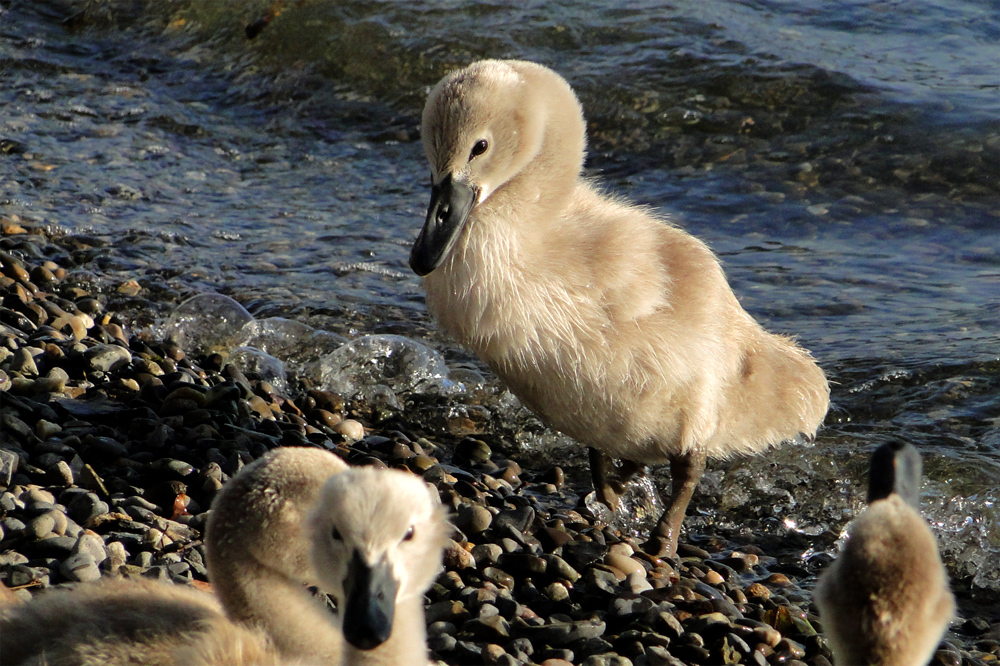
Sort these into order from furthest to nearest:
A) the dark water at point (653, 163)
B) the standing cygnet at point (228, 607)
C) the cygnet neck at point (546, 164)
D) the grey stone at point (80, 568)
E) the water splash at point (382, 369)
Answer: the dark water at point (653, 163)
the water splash at point (382, 369)
the cygnet neck at point (546, 164)
the grey stone at point (80, 568)
the standing cygnet at point (228, 607)

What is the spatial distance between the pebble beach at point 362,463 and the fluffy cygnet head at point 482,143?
1.18 meters

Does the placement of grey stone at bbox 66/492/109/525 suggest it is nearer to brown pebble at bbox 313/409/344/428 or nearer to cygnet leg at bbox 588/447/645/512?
brown pebble at bbox 313/409/344/428

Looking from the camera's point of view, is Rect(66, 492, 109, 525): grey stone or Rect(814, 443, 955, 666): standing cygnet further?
Rect(66, 492, 109, 525): grey stone

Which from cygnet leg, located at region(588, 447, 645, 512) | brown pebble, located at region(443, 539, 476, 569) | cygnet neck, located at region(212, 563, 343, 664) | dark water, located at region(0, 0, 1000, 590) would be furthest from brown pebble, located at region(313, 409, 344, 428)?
cygnet neck, located at region(212, 563, 343, 664)

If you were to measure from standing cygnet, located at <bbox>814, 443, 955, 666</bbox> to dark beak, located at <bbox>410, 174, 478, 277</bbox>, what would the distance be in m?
2.40

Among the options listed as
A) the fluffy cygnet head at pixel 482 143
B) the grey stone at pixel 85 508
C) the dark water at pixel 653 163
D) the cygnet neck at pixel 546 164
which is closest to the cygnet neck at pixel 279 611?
the grey stone at pixel 85 508

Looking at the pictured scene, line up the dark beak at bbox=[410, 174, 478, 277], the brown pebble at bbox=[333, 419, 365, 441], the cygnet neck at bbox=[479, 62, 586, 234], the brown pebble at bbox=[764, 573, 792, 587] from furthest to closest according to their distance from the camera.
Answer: the brown pebble at bbox=[333, 419, 365, 441] → the brown pebble at bbox=[764, 573, 792, 587] → the cygnet neck at bbox=[479, 62, 586, 234] → the dark beak at bbox=[410, 174, 478, 277]

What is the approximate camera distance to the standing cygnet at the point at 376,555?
283 cm

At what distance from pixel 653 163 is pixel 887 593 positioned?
26.4 ft

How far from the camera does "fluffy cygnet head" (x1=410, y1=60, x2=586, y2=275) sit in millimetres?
4645

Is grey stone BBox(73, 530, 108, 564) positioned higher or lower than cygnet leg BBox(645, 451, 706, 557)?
higher

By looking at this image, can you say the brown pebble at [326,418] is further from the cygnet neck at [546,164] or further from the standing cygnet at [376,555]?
the standing cygnet at [376,555]

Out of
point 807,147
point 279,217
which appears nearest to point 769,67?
point 807,147

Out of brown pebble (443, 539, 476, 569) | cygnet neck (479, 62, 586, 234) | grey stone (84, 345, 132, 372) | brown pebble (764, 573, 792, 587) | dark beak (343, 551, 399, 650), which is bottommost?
brown pebble (764, 573, 792, 587)
